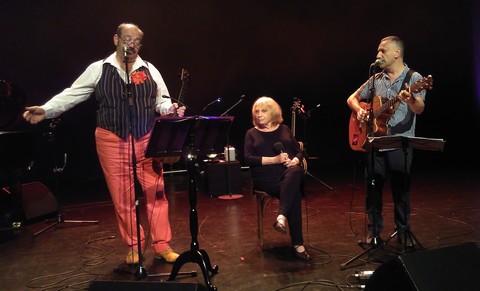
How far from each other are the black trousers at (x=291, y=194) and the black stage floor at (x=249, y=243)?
26 centimetres

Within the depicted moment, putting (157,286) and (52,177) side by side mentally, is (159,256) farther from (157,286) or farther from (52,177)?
(52,177)

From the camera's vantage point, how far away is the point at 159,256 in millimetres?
3551

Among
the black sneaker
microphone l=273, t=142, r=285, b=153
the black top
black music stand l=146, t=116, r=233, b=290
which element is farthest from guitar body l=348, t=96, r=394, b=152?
black music stand l=146, t=116, r=233, b=290

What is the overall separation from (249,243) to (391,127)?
1.68m

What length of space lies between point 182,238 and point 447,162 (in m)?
6.37

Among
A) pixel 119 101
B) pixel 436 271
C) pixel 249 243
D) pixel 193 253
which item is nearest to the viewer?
pixel 436 271

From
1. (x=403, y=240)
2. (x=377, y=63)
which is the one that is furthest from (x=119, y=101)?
(x=403, y=240)

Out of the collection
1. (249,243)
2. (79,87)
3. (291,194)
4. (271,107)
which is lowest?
(249,243)

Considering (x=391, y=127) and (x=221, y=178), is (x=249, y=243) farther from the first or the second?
(x=221, y=178)

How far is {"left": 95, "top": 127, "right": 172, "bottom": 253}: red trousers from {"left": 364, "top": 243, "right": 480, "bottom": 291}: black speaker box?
2.18 meters

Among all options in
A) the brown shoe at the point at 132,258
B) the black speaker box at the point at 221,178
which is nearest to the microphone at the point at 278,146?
the brown shoe at the point at 132,258

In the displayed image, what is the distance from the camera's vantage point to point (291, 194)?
134 inches

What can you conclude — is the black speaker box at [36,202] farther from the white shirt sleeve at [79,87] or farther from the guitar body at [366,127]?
the guitar body at [366,127]

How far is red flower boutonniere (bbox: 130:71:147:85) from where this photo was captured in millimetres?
3184
